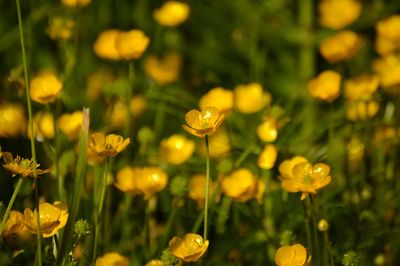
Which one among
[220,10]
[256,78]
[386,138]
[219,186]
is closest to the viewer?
[219,186]

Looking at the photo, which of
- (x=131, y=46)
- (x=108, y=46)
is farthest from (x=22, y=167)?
(x=108, y=46)

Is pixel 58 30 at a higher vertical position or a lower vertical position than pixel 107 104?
higher

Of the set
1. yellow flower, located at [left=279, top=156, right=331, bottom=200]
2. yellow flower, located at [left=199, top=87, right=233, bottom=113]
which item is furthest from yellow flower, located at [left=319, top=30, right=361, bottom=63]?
yellow flower, located at [left=279, top=156, right=331, bottom=200]

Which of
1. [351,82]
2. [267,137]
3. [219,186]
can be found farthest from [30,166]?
[351,82]

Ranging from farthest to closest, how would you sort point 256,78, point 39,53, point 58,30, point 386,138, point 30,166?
point 39,53 → point 256,78 → point 58,30 → point 386,138 → point 30,166

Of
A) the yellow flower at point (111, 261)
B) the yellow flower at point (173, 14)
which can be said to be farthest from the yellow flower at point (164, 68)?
the yellow flower at point (111, 261)

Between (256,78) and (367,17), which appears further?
(367,17)

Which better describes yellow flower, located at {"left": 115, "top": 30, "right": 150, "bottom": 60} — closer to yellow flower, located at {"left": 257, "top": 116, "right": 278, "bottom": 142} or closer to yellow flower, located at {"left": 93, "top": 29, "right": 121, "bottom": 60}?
yellow flower, located at {"left": 93, "top": 29, "right": 121, "bottom": 60}

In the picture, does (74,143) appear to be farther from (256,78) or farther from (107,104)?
(256,78)

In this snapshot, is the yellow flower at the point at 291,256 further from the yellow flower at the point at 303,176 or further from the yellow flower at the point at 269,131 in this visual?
the yellow flower at the point at 269,131
